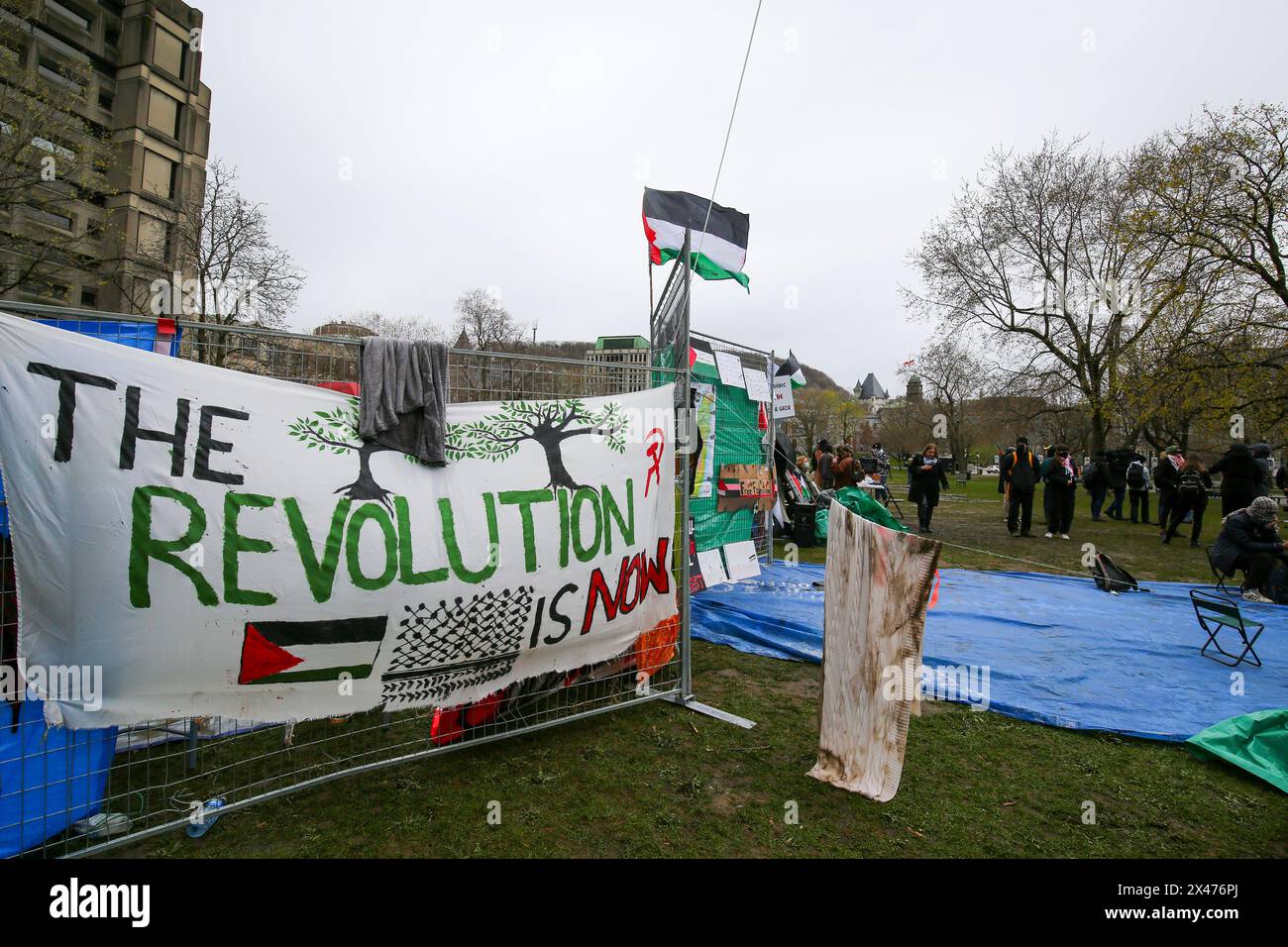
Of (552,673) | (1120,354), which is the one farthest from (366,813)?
(1120,354)

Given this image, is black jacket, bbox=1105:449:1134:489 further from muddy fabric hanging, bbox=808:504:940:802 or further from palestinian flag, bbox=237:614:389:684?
palestinian flag, bbox=237:614:389:684

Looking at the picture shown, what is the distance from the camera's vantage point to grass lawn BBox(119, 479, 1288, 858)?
2.94 meters

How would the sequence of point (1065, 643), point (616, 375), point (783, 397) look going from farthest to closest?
1. point (783, 397)
2. point (1065, 643)
3. point (616, 375)

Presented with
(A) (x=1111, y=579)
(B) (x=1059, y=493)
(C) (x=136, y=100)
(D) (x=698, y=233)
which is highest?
(C) (x=136, y=100)

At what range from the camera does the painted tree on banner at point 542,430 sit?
357cm

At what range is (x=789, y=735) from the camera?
13.8 feet

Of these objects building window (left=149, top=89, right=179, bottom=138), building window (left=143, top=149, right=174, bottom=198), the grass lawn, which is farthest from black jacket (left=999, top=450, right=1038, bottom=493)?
building window (left=149, top=89, right=179, bottom=138)

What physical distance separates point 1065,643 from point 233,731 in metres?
6.98

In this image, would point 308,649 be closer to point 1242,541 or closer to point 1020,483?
point 1242,541

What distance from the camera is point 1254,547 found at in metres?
7.79

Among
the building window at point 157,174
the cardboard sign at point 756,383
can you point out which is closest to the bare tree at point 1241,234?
the cardboard sign at point 756,383

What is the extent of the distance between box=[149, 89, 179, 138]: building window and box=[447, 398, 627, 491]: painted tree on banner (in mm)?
60613

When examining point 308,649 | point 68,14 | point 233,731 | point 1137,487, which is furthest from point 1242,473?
point 68,14
